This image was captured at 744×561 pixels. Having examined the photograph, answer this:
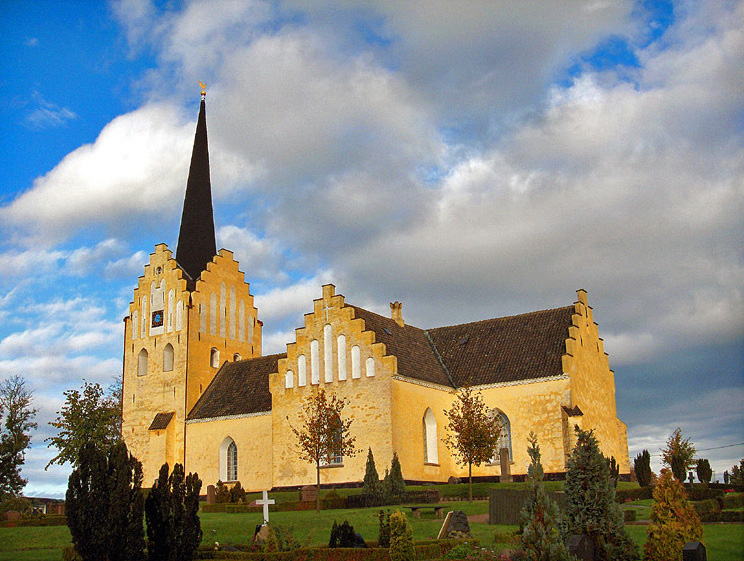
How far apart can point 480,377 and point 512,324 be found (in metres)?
4.28

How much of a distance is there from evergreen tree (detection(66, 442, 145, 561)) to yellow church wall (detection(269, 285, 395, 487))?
813 inches

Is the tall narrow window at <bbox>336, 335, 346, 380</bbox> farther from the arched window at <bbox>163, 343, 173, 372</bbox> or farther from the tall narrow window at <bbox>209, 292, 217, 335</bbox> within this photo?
the arched window at <bbox>163, 343, 173, 372</bbox>

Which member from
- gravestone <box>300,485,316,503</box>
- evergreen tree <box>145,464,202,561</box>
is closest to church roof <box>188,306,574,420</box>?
gravestone <box>300,485,316,503</box>

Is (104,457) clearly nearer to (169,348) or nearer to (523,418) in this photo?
(523,418)

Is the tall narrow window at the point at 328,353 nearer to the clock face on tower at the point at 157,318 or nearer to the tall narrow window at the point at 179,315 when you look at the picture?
the tall narrow window at the point at 179,315

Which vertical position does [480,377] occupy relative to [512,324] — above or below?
below

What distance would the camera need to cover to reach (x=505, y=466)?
37656mm

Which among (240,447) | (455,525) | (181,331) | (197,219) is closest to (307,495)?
(240,447)

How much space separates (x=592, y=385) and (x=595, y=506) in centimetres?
2696

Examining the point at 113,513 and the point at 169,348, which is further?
the point at 169,348

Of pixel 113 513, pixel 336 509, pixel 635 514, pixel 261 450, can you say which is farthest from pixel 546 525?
pixel 261 450

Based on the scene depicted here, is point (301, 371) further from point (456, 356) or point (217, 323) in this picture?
point (217, 323)

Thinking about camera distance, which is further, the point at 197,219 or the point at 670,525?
the point at 197,219

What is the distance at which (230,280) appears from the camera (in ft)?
176
